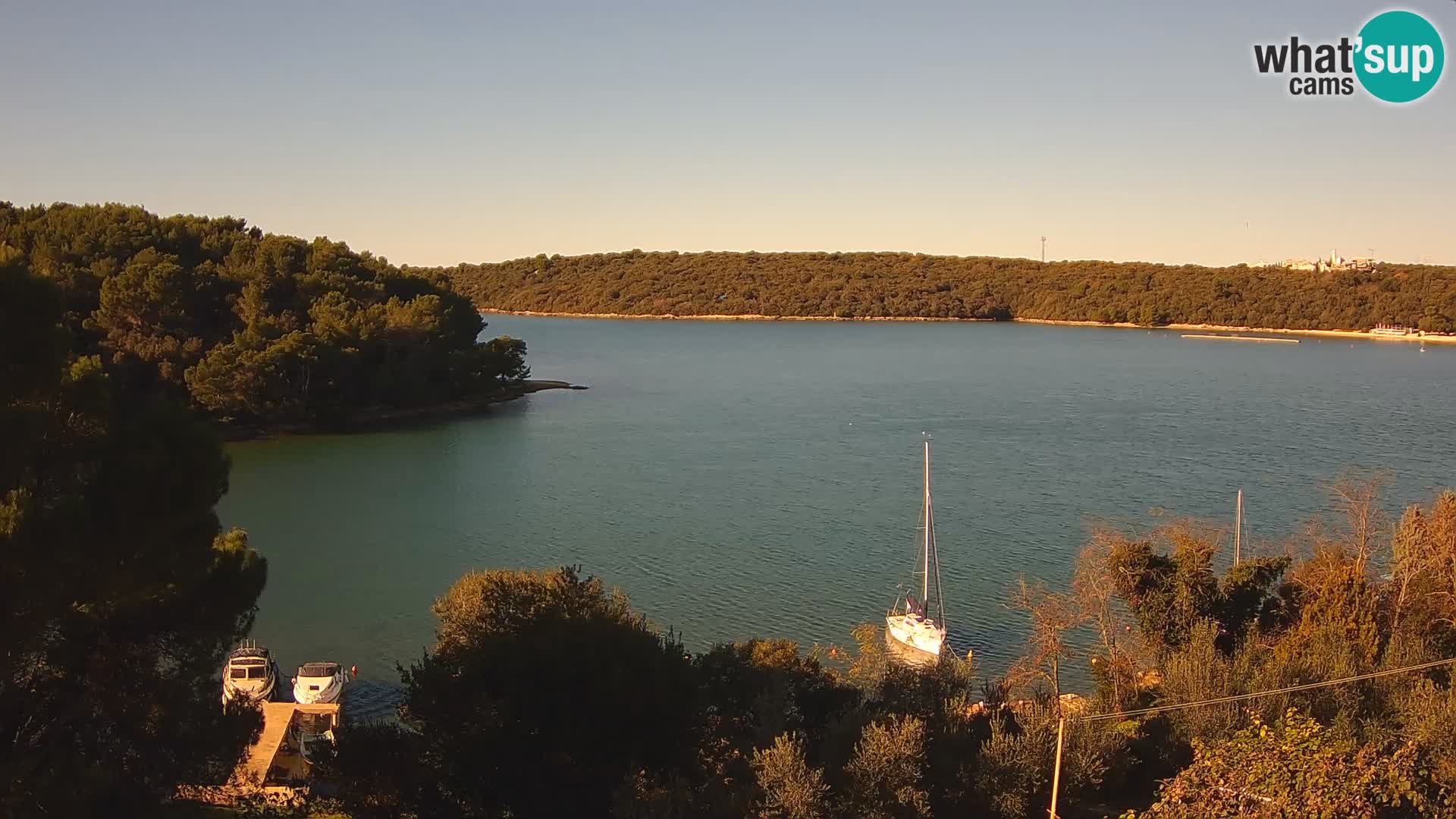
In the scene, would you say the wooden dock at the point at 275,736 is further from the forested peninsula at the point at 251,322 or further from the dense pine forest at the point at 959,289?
the dense pine forest at the point at 959,289

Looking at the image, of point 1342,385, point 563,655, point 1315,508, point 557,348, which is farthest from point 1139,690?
point 557,348

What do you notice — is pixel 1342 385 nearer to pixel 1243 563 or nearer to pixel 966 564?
pixel 966 564

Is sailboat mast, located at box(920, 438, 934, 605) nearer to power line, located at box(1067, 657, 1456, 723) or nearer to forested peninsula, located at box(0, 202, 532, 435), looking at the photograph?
power line, located at box(1067, 657, 1456, 723)

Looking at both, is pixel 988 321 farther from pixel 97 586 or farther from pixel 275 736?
pixel 97 586

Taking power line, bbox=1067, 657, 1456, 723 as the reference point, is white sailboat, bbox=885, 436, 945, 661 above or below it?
below

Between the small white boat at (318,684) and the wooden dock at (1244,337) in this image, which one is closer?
the small white boat at (318,684)

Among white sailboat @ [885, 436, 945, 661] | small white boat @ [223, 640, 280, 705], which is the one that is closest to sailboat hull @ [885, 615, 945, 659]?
white sailboat @ [885, 436, 945, 661]

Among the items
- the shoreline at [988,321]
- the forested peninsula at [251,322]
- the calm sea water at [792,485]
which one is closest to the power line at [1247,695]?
the calm sea water at [792,485]
